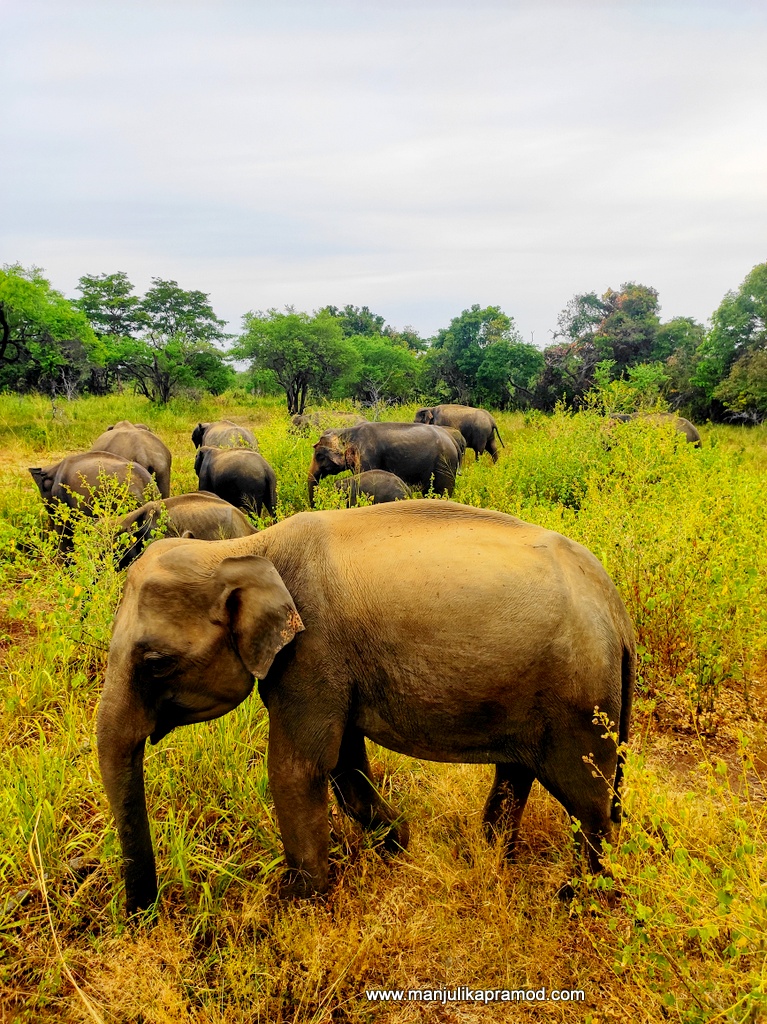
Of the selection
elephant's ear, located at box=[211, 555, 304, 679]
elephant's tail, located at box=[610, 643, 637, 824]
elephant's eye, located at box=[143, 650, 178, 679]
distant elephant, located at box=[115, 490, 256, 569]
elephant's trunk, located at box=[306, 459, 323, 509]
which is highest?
elephant's ear, located at box=[211, 555, 304, 679]

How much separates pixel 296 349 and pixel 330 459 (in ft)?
37.9

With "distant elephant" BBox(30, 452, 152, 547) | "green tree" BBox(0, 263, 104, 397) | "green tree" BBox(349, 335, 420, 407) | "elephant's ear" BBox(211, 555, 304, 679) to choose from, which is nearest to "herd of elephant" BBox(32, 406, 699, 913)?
"elephant's ear" BBox(211, 555, 304, 679)

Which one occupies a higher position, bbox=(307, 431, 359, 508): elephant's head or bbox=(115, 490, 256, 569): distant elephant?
bbox=(115, 490, 256, 569): distant elephant

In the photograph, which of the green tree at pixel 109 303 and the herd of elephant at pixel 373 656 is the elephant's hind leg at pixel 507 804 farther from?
the green tree at pixel 109 303

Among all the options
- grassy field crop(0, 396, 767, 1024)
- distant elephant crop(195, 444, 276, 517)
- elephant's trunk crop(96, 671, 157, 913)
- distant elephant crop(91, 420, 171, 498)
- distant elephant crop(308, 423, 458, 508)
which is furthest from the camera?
distant elephant crop(308, 423, 458, 508)

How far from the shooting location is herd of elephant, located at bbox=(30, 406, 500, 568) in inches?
242

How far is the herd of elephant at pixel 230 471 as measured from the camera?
242 inches

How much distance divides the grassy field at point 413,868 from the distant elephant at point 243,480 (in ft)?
15.6

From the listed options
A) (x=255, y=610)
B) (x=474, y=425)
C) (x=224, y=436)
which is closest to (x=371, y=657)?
(x=255, y=610)

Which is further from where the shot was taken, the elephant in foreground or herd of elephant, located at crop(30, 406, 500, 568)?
A: herd of elephant, located at crop(30, 406, 500, 568)

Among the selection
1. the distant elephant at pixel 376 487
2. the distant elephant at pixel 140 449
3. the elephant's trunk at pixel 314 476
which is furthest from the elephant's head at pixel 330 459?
the distant elephant at pixel 140 449

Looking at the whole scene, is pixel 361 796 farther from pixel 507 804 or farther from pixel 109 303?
pixel 109 303

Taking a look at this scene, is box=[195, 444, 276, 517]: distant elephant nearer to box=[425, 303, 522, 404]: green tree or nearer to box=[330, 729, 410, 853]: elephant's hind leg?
box=[330, 729, 410, 853]: elephant's hind leg

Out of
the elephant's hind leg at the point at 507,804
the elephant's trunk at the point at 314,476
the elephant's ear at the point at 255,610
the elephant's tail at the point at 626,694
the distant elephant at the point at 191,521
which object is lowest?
the elephant's trunk at the point at 314,476
